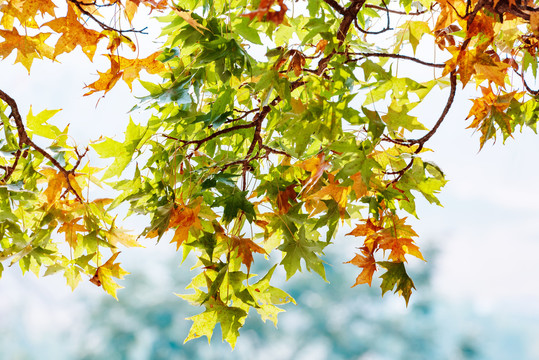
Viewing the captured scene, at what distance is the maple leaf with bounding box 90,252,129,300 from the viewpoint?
A: 51.6 inches

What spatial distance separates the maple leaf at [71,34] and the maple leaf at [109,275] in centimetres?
54

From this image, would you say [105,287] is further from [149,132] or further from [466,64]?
[466,64]

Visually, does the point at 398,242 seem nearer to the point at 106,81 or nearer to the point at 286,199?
the point at 286,199

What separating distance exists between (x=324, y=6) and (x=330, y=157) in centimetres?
38

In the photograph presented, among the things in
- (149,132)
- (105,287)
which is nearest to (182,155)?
(149,132)

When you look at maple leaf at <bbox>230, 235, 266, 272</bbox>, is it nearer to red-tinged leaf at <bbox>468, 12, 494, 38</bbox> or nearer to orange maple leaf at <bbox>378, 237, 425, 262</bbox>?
orange maple leaf at <bbox>378, 237, 425, 262</bbox>

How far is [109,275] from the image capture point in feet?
4.33

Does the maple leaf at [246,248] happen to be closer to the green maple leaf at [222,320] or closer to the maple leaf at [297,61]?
the green maple leaf at [222,320]

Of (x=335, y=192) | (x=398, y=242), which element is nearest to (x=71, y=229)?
(x=335, y=192)

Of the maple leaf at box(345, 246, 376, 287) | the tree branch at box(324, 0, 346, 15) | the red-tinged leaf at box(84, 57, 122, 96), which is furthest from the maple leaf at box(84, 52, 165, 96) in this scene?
the maple leaf at box(345, 246, 376, 287)

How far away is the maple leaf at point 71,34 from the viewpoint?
97 cm

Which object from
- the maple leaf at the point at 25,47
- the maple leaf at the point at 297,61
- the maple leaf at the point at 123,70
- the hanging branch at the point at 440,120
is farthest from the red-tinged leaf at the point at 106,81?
the hanging branch at the point at 440,120

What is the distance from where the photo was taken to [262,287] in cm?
121

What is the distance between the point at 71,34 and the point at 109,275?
619 mm
